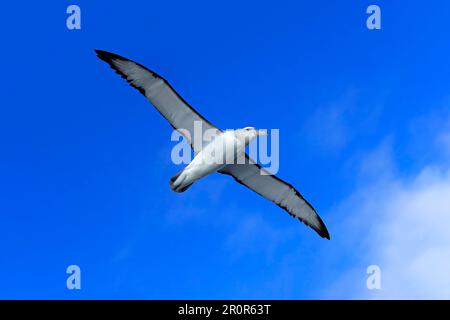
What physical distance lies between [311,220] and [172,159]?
7.49 metres

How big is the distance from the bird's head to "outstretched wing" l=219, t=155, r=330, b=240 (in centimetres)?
139

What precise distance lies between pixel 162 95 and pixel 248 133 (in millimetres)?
3738

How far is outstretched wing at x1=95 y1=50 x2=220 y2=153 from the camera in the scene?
23.1m

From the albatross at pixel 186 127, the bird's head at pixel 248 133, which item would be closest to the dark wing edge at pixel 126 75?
the albatross at pixel 186 127

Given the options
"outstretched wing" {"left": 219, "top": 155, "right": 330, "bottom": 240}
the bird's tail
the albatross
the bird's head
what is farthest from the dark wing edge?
"outstretched wing" {"left": 219, "top": 155, "right": 330, "bottom": 240}

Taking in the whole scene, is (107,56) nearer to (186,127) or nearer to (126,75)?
(126,75)

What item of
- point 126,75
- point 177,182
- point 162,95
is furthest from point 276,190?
point 126,75

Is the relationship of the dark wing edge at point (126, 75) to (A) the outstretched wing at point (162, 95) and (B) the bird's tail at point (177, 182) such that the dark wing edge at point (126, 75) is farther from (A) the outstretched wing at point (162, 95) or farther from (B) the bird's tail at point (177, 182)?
(B) the bird's tail at point (177, 182)

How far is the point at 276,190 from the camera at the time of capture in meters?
26.9

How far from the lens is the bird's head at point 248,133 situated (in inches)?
943

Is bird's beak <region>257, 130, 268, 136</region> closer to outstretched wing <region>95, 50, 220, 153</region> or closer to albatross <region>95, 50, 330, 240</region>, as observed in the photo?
albatross <region>95, 50, 330, 240</region>

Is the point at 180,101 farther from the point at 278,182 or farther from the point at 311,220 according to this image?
the point at 311,220

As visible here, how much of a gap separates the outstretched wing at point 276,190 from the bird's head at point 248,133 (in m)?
1.39
